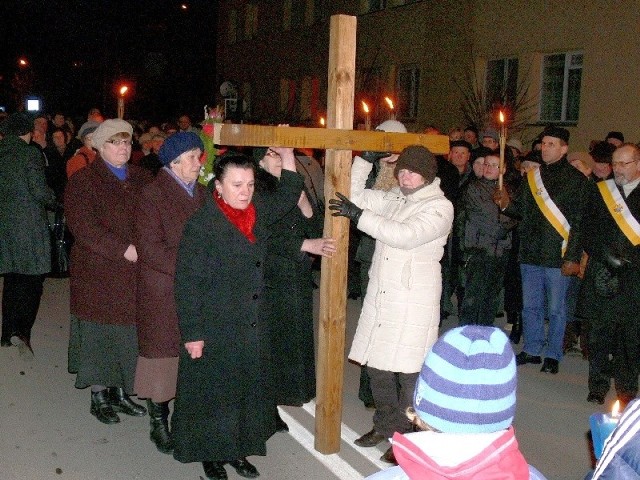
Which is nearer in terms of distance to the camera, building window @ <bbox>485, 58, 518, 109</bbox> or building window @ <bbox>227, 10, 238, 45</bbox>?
building window @ <bbox>485, 58, 518, 109</bbox>

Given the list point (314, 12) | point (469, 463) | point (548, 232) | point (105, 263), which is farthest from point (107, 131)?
point (314, 12)

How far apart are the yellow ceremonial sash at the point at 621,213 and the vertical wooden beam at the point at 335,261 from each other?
2.43 meters

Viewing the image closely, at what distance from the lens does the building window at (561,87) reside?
16.2 m

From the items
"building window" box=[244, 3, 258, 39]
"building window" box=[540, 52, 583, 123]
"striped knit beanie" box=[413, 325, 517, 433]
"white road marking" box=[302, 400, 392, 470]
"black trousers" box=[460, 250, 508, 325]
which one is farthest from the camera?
"building window" box=[244, 3, 258, 39]

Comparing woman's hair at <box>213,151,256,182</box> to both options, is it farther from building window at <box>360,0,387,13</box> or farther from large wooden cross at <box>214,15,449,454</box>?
building window at <box>360,0,387,13</box>

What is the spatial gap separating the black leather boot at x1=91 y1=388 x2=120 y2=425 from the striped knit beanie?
13.6 feet

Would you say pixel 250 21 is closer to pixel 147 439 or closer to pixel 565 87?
pixel 565 87

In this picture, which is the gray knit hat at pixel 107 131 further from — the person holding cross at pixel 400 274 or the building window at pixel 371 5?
the building window at pixel 371 5

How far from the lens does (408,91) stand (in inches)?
854

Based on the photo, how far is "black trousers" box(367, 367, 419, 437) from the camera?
17.8 feet

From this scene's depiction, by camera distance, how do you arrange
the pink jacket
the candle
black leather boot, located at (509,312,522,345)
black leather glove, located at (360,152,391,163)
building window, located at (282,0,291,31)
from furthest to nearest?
building window, located at (282,0,291,31), black leather boot, located at (509,312,522,345), black leather glove, located at (360,152,391,163), the candle, the pink jacket

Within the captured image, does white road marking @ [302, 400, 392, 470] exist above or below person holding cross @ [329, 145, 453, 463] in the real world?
below

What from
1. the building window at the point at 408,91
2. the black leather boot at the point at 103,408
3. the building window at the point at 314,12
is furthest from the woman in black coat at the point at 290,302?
the building window at the point at 314,12

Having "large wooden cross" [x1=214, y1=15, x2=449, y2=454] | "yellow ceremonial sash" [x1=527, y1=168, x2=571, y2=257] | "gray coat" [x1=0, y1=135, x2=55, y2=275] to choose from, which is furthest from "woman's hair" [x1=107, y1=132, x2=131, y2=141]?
"yellow ceremonial sash" [x1=527, y1=168, x2=571, y2=257]
